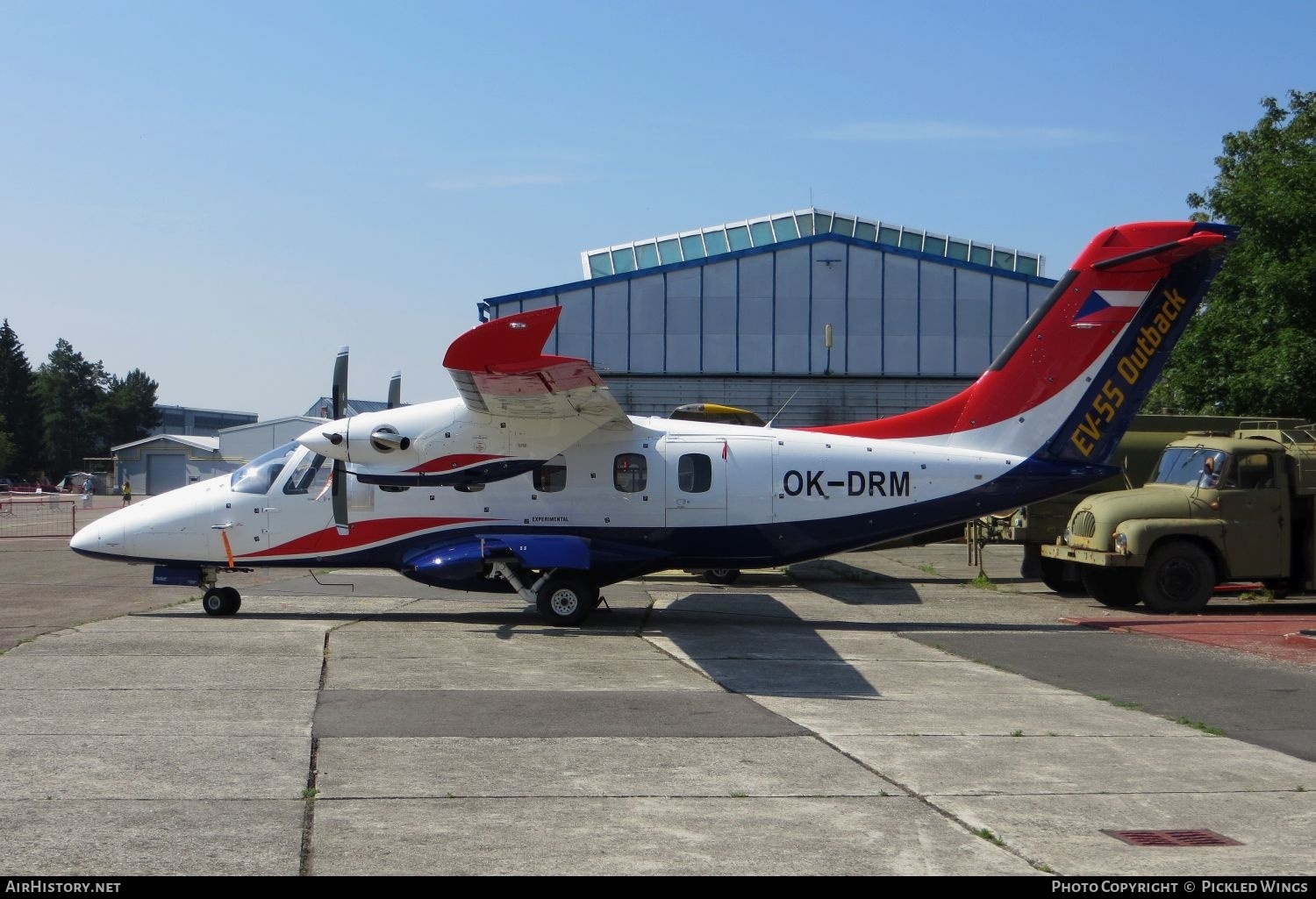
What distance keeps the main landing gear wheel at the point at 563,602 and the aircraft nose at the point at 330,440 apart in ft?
10.4

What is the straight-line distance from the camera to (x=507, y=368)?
13.3m

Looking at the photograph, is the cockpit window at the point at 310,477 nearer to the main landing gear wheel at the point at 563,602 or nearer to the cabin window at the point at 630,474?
the main landing gear wheel at the point at 563,602

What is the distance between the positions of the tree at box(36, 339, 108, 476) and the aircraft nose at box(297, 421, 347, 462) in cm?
10708

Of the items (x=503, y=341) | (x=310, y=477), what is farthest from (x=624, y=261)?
(x=503, y=341)

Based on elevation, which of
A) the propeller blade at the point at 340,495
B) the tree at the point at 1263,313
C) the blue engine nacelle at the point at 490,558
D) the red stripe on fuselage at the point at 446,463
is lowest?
the blue engine nacelle at the point at 490,558

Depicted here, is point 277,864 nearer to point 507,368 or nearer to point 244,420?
point 507,368

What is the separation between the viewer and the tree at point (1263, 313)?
27266mm

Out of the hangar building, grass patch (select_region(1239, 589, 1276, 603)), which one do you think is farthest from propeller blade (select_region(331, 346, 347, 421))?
the hangar building

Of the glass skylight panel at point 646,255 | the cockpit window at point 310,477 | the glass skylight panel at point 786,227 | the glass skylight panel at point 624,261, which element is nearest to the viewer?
the cockpit window at point 310,477

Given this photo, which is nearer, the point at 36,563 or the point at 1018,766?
the point at 1018,766

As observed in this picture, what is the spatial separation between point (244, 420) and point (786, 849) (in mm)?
167449

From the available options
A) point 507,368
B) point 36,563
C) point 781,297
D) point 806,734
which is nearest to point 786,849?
point 806,734

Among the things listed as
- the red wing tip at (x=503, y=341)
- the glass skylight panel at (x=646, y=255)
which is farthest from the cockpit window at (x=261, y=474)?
the glass skylight panel at (x=646, y=255)

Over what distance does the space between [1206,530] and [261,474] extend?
1392 cm
